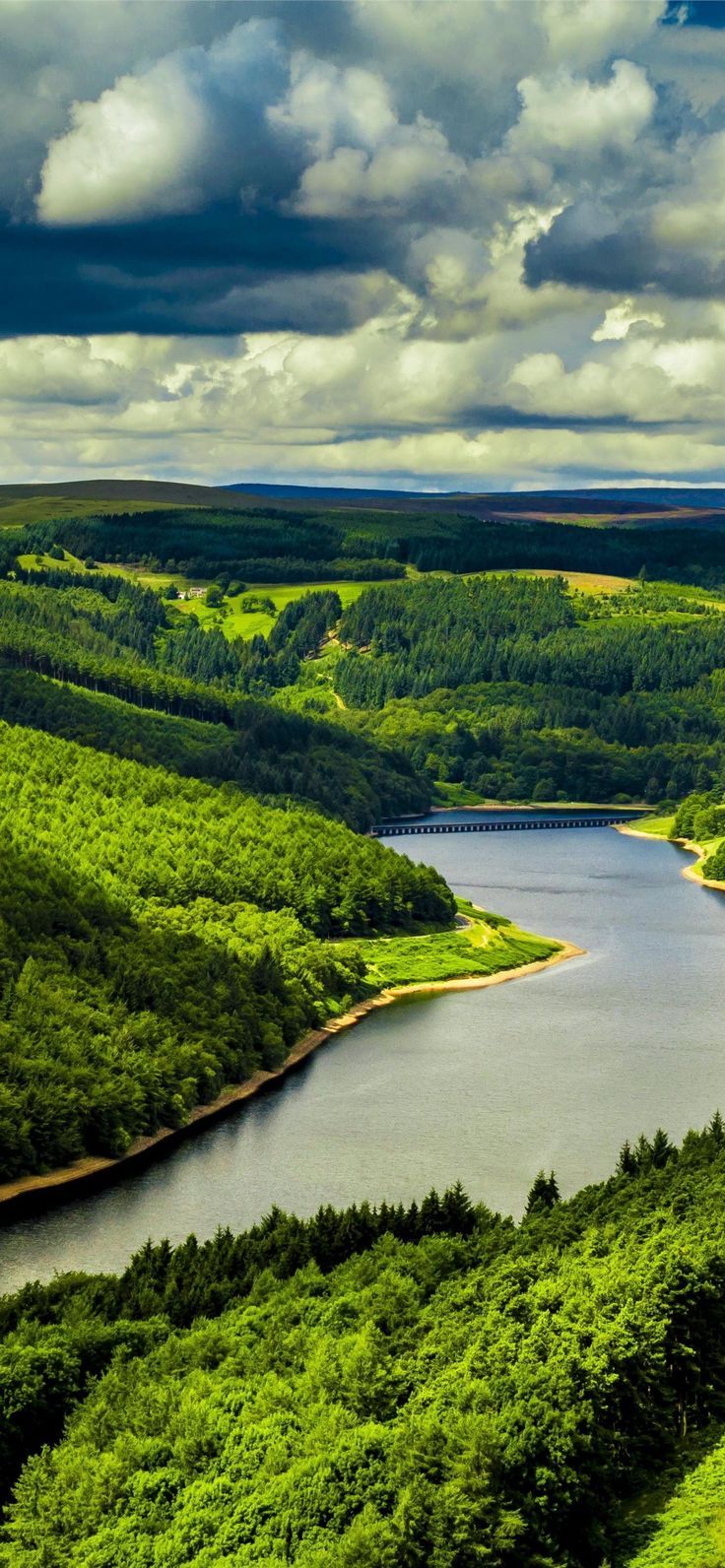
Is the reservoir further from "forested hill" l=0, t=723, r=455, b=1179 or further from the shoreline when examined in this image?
"forested hill" l=0, t=723, r=455, b=1179

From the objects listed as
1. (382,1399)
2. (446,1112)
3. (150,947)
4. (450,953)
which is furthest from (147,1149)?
(450,953)

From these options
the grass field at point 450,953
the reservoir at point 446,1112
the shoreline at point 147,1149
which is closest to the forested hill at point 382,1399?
the reservoir at point 446,1112

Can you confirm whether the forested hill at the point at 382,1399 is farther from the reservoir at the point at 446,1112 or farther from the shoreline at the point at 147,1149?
the shoreline at the point at 147,1149

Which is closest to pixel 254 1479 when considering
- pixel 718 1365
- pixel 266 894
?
pixel 718 1365

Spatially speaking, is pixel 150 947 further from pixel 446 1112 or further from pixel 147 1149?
pixel 147 1149

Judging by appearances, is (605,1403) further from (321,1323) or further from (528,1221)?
(528,1221)

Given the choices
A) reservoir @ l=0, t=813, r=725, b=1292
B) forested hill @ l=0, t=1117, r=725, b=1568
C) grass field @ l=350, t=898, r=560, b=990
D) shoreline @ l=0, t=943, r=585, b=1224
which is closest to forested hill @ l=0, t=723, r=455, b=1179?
shoreline @ l=0, t=943, r=585, b=1224

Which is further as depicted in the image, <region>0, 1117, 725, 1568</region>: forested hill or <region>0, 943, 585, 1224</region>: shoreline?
<region>0, 943, 585, 1224</region>: shoreline
